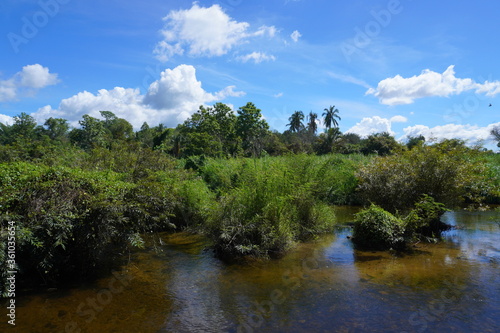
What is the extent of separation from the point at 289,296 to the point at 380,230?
4074 millimetres

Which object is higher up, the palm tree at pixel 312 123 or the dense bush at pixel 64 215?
the palm tree at pixel 312 123

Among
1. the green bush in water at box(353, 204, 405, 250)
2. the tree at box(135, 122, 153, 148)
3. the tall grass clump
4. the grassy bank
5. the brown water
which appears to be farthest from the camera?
the tree at box(135, 122, 153, 148)

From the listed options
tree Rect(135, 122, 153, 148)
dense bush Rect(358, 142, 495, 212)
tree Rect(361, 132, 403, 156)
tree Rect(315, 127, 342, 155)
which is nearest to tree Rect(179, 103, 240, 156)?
tree Rect(135, 122, 153, 148)

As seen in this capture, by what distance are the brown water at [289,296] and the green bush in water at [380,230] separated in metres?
0.44

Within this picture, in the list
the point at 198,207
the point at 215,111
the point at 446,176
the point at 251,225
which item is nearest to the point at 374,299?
the point at 251,225

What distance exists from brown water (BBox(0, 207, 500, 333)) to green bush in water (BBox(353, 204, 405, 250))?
0.44 metres

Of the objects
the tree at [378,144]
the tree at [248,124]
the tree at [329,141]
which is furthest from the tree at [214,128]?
the tree at [378,144]

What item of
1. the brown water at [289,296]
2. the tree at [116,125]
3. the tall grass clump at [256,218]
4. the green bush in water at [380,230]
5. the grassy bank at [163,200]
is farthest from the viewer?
the tree at [116,125]

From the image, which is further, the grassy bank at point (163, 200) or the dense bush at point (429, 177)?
the dense bush at point (429, 177)

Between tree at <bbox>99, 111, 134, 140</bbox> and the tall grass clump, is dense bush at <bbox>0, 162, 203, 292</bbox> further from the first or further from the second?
tree at <bbox>99, 111, 134, 140</bbox>

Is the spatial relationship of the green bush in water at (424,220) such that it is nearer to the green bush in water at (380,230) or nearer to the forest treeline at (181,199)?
the forest treeline at (181,199)

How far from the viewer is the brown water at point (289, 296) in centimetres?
493

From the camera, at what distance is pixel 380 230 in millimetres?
8742

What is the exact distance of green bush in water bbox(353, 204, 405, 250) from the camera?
28.6 feet
